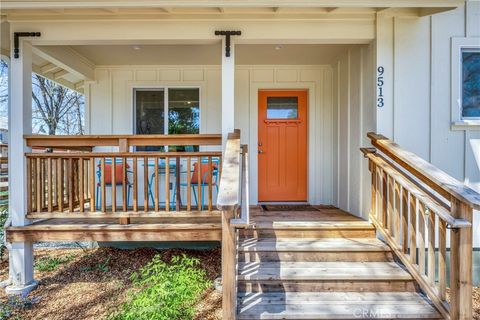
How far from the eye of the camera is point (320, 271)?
2688 mm

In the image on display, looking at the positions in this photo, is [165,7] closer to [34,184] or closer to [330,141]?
[34,184]

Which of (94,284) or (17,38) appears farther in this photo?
(94,284)

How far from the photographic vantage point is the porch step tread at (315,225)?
10.5 ft

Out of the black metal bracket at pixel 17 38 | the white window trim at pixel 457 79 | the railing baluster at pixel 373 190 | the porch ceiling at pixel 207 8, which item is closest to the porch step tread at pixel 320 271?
the railing baluster at pixel 373 190

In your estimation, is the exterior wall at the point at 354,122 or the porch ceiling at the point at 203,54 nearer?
the exterior wall at the point at 354,122

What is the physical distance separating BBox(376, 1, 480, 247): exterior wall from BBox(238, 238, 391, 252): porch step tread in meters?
1.21

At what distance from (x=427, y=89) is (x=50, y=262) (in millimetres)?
5316

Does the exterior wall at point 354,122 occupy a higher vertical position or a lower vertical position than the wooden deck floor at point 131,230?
higher

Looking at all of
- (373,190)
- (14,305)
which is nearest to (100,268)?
(14,305)

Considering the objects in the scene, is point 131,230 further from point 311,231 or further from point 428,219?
point 428,219

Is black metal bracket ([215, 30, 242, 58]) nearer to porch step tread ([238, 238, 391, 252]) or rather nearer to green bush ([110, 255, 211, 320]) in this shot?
porch step tread ([238, 238, 391, 252])

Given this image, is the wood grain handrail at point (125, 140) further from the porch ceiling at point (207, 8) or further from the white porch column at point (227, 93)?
the porch ceiling at point (207, 8)

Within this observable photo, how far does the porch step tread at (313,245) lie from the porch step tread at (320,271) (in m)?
0.13

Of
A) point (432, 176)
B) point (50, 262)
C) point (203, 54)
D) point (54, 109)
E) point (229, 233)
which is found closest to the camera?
point (229, 233)
